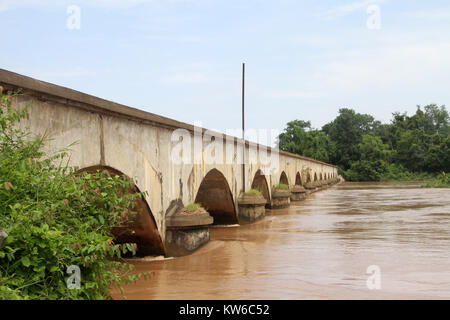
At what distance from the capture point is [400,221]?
14508mm

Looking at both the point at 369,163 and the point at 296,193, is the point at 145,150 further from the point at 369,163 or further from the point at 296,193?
the point at 369,163

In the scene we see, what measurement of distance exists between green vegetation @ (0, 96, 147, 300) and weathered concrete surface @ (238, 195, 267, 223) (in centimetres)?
1031

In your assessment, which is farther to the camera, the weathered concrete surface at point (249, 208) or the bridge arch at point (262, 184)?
the bridge arch at point (262, 184)

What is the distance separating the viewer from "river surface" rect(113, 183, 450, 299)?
21.3ft

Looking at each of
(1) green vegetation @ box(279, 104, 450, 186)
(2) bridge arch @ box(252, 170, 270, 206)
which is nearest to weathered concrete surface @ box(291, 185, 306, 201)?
(2) bridge arch @ box(252, 170, 270, 206)

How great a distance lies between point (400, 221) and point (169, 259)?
8090 millimetres

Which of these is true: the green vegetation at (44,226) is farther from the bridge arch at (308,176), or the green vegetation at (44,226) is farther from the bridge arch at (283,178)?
the bridge arch at (308,176)

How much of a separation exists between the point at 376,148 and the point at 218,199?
2158 inches

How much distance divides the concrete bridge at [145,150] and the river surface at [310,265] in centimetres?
105

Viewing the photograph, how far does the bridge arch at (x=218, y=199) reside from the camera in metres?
14.1

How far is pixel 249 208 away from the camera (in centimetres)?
1548

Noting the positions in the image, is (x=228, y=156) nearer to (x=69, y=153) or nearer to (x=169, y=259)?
(x=169, y=259)

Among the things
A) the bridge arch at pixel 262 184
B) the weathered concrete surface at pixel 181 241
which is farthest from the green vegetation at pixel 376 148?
the weathered concrete surface at pixel 181 241
